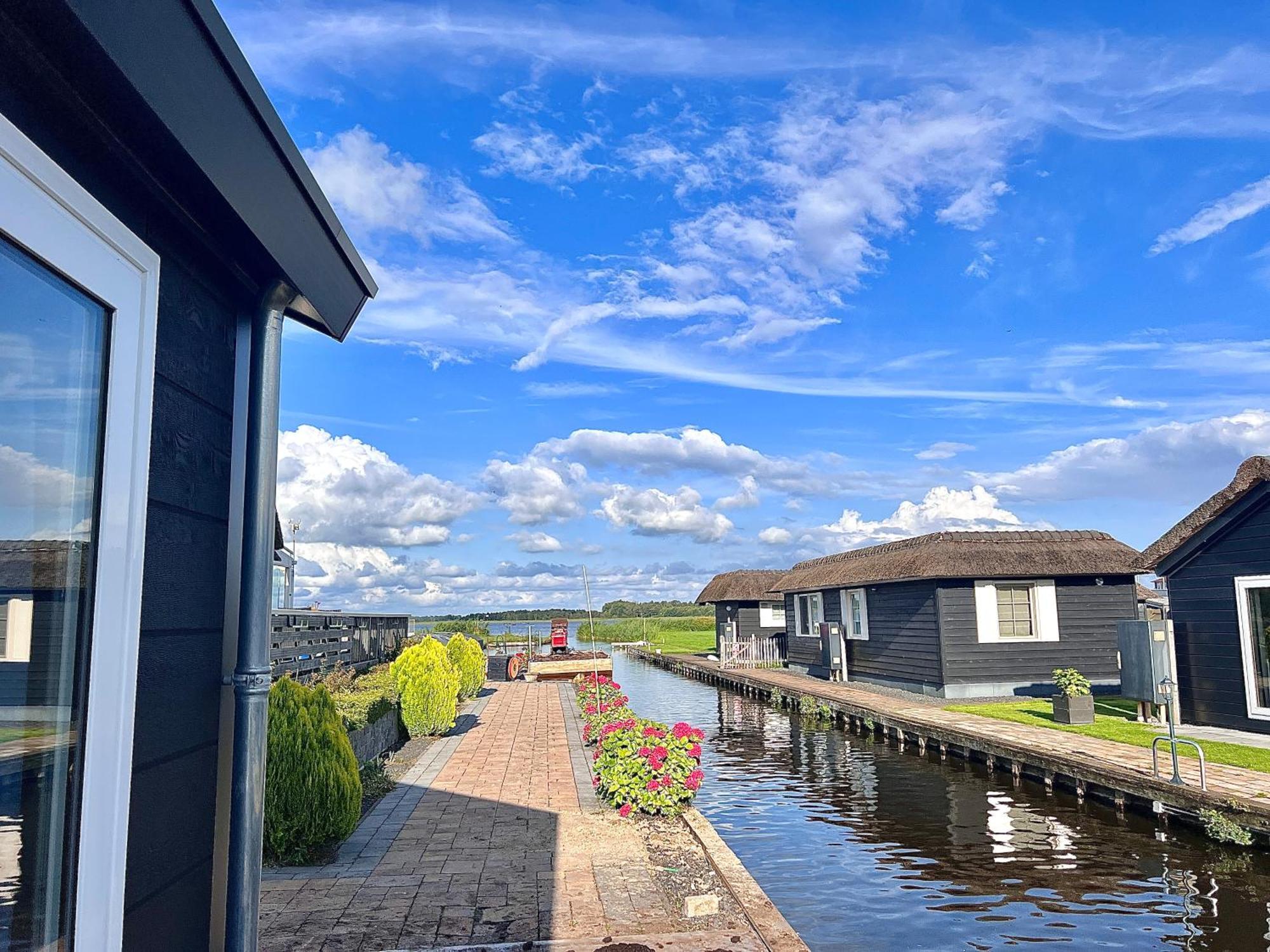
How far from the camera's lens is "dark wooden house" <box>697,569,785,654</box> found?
34750 millimetres

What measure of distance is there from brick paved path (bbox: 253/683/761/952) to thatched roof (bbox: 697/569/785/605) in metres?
25.2

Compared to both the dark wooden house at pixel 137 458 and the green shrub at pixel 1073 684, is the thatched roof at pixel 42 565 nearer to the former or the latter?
the dark wooden house at pixel 137 458

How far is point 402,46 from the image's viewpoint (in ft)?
26.6

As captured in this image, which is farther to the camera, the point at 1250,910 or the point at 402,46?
the point at 402,46

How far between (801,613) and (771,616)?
8.30m

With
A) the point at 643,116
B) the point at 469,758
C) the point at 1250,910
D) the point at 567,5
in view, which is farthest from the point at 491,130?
the point at 1250,910

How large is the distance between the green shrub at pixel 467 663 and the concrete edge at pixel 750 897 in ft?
39.0

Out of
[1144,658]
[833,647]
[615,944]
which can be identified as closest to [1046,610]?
[1144,658]

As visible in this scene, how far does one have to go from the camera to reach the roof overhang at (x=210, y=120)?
4.66 ft

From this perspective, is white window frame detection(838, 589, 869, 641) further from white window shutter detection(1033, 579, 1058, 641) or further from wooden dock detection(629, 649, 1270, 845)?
white window shutter detection(1033, 579, 1058, 641)

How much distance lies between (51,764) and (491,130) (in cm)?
1021

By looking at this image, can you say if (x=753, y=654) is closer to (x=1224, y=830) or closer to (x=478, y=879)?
(x=1224, y=830)

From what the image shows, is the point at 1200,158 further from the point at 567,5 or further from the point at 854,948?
the point at 854,948

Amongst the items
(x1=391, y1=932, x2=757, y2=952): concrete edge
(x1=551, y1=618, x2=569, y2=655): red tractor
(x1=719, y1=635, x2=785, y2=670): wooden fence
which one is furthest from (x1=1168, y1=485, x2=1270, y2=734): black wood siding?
(x1=551, y1=618, x2=569, y2=655): red tractor
